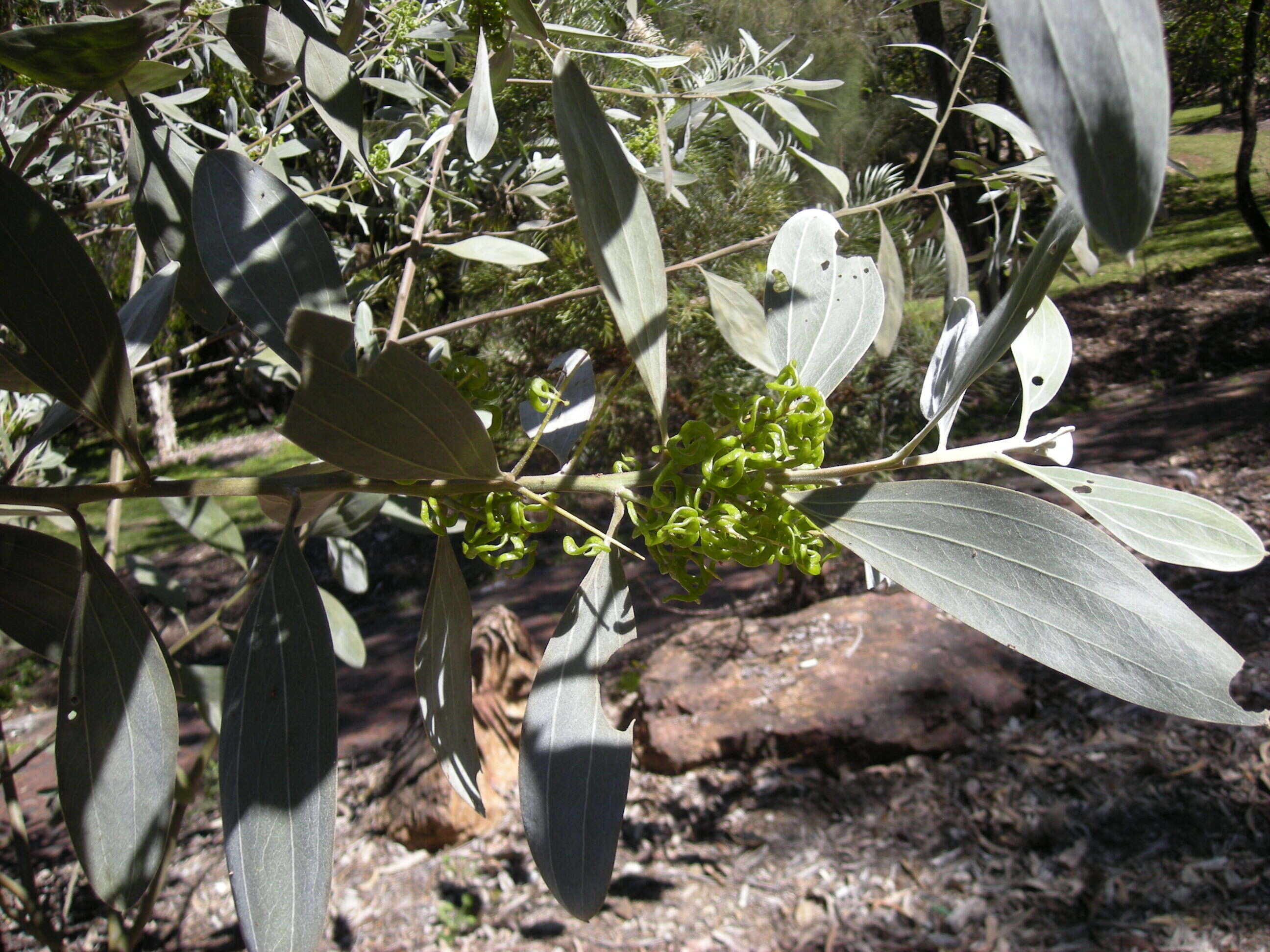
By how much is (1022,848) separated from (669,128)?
6.09 feet

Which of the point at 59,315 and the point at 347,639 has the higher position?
the point at 59,315

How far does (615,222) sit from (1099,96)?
285 millimetres

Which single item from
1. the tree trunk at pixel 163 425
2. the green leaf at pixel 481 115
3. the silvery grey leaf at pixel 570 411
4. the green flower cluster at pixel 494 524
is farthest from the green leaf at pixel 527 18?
the tree trunk at pixel 163 425

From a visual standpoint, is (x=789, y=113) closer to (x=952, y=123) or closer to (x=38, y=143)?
(x=38, y=143)

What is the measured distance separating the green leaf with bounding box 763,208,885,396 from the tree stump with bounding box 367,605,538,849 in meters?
1.74

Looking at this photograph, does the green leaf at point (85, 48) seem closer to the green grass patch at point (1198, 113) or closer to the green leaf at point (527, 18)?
the green leaf at point (527, 18)

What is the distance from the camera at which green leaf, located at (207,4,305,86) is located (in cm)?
66

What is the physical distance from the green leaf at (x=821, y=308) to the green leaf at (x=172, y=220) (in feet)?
1.50

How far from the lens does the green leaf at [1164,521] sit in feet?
1.60

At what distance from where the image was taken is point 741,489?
498 mm

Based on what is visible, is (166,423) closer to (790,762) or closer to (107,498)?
(790,762)

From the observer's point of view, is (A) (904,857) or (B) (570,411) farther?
(A) (904,857)

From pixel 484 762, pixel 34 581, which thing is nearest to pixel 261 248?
pixel 34 581

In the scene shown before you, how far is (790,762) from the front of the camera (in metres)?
2.39
